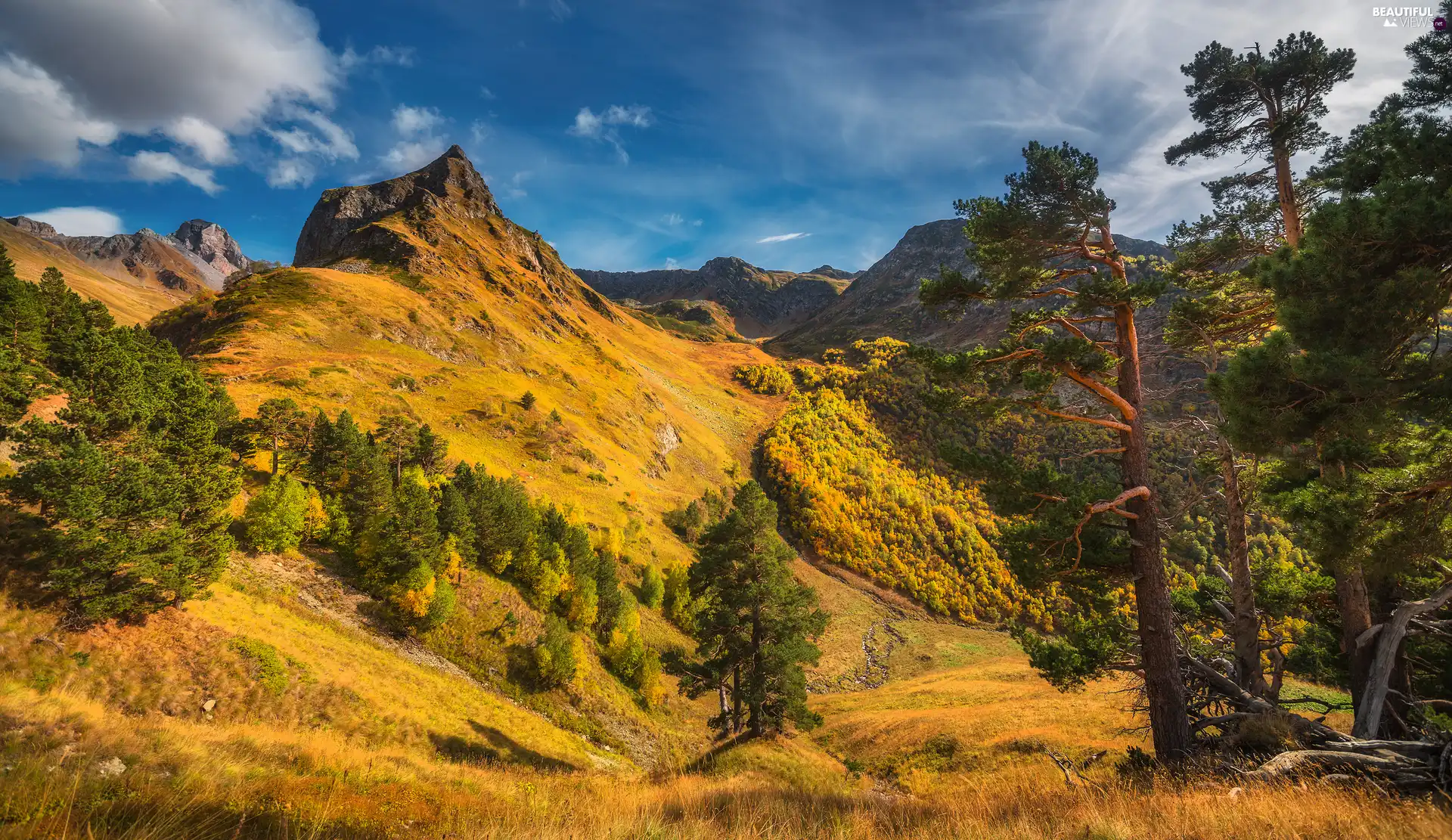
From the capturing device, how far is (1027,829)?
5.55m

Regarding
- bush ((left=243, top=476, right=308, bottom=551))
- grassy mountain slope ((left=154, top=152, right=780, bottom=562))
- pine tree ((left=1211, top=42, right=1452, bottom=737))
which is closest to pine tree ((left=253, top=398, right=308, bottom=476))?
grassy mountain slope ((left=154, top=152, right=780, bottom=562))

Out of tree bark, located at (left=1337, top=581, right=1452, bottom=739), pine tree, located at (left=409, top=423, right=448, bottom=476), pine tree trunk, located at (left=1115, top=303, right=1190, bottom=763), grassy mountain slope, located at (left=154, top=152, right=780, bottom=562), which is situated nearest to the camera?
tree bark, located at (left=1337, top=581, right=1452, bottom=739)

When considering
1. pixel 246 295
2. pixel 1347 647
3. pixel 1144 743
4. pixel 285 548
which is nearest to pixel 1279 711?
pixel 1347 647

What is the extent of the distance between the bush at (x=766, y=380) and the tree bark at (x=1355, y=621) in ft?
494

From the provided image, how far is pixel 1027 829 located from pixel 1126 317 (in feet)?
29.8

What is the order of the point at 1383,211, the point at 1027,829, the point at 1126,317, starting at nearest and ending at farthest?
the point at 1027,829
the point at 1383,211
the point at 1126,317

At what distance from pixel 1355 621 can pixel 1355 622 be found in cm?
3

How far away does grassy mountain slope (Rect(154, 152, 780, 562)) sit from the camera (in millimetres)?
56750

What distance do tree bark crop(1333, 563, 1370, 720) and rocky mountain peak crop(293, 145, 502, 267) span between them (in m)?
179

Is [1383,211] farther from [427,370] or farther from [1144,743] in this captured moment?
[427,370]

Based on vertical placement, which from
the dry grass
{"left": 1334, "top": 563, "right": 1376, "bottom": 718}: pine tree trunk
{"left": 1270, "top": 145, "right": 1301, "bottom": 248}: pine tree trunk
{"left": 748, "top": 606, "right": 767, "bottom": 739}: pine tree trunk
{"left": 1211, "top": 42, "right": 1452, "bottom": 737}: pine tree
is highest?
{"left": 1270, "top": 145, "right": 1301, "bottom": 248}: pine tree trunk

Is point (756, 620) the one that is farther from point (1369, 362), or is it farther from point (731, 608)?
point (1369, 362)

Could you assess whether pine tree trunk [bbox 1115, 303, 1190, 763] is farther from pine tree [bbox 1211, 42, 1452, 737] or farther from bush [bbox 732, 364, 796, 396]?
bush [bbox 732, 364, 796, 396]

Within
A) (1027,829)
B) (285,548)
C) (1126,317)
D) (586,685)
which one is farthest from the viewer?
(586,685)
